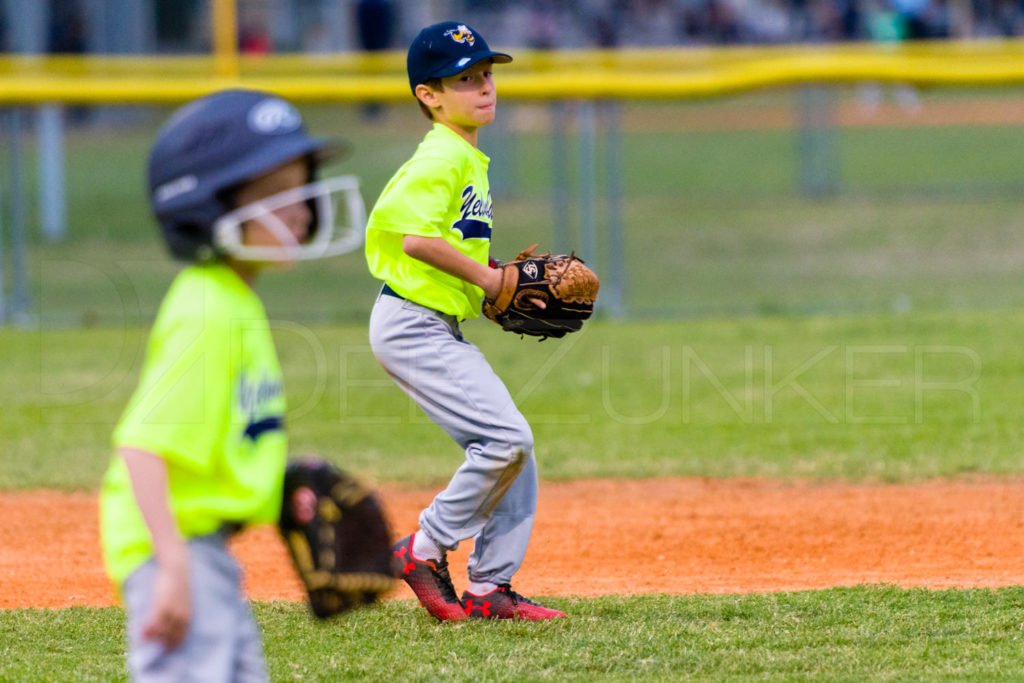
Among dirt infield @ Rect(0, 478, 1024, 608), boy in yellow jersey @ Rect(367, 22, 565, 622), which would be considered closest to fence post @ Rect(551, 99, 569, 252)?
dirt infield @ Rect(0, 478, 1024, 608)

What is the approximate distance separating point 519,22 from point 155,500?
15.7 m

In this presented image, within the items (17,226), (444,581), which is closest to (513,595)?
(444,581)

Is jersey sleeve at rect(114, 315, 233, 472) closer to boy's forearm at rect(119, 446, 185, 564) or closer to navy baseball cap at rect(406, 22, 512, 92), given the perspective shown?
boy's forearm at rect(119, 446, 185, 564)

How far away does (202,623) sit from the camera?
8.10 feet

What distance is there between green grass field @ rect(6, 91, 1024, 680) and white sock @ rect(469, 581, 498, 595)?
5.0 inches

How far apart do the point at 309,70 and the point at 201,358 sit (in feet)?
37.2

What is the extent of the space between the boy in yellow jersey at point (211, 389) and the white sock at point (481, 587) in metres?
1.97

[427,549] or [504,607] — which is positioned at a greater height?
[427,549]

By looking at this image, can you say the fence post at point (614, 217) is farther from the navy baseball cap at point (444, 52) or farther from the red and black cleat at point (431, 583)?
the red and black cleat at point (431, 583)

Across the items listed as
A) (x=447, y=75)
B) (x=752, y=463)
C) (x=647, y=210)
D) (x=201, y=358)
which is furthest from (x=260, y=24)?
(x=201, y=358)

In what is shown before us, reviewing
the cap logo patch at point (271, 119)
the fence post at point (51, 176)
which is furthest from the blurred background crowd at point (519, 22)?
the cap logo patch at point (271, 119)

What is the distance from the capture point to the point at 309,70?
13.4 m

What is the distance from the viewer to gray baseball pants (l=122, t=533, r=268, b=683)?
245 centimetres

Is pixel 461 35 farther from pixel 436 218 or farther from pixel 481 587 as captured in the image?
pixel 481 587
